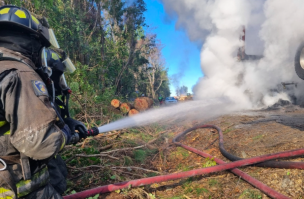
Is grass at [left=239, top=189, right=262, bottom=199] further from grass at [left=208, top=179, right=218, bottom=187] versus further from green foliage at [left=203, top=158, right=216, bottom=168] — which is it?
green foliage at [left=203, top=158, right=216, bottom=168]

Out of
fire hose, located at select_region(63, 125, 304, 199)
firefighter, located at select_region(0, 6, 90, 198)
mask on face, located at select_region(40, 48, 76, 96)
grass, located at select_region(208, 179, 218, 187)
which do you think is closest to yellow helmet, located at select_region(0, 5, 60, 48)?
firefighter, located at select_region(0, 6, 90, 198)

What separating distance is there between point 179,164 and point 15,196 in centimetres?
300

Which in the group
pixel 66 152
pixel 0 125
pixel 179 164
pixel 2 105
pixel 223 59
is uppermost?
pixel 223 59

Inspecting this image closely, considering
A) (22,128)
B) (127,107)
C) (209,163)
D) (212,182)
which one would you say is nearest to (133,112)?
(127,107)

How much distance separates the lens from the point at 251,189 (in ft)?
7.74

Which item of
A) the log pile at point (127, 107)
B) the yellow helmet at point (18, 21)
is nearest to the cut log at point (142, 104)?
the log pile at point (127, 107)

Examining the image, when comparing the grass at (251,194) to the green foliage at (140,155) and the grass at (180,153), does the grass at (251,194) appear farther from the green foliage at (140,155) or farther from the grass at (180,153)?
the green foliage at (140,155)

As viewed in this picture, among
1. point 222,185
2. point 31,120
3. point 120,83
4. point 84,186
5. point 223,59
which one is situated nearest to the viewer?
point 31,120

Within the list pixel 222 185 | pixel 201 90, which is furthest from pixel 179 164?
pixel 201 90

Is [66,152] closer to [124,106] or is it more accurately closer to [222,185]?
[222,185]

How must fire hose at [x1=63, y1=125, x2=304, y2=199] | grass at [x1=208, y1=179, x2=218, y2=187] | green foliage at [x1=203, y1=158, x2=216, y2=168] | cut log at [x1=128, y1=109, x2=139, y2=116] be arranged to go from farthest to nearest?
cut log at [x1=128, y1=109, x2=139, y2=116] → green foliage at [x1=203, y1=158, x2=216, y2=168] → grass at [x1=208, y1=179, x2=218, y2=187] → fire hose at [x1=63, y1=125, x2=304, y2=199]

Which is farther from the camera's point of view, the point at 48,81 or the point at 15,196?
the point at 48,81

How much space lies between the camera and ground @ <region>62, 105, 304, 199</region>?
2.42m

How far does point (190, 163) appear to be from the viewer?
3654 millimetres
